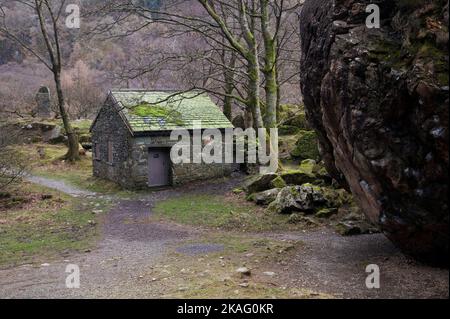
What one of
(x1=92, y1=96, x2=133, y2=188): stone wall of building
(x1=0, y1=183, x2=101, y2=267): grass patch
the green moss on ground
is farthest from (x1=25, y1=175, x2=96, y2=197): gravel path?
the green moss on ground

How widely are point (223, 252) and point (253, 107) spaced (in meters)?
12.1

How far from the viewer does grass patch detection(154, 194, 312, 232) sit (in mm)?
14367

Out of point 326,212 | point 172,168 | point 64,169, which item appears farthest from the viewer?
point 64,169

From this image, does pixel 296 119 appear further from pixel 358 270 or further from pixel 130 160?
pixel 358 270

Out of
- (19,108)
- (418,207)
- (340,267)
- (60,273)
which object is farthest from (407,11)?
(19,108)

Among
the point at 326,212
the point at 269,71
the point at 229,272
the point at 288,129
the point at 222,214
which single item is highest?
the point at 269,71

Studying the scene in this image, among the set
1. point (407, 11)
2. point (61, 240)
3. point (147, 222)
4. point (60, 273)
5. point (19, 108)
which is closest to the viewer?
point (407, 11)

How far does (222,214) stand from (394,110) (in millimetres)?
9776

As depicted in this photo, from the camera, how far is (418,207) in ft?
23.8

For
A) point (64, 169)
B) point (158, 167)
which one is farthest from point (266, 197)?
point (64, 169)

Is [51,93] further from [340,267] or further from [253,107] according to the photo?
[340,267]

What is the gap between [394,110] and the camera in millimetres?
7309

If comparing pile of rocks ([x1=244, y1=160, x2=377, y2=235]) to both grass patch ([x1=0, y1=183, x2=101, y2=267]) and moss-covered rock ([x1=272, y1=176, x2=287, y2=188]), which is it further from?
grass patch ([x1=0, y1=183, x2=101, y2=267])

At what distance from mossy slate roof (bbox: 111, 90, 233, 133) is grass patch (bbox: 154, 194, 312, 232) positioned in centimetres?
440
